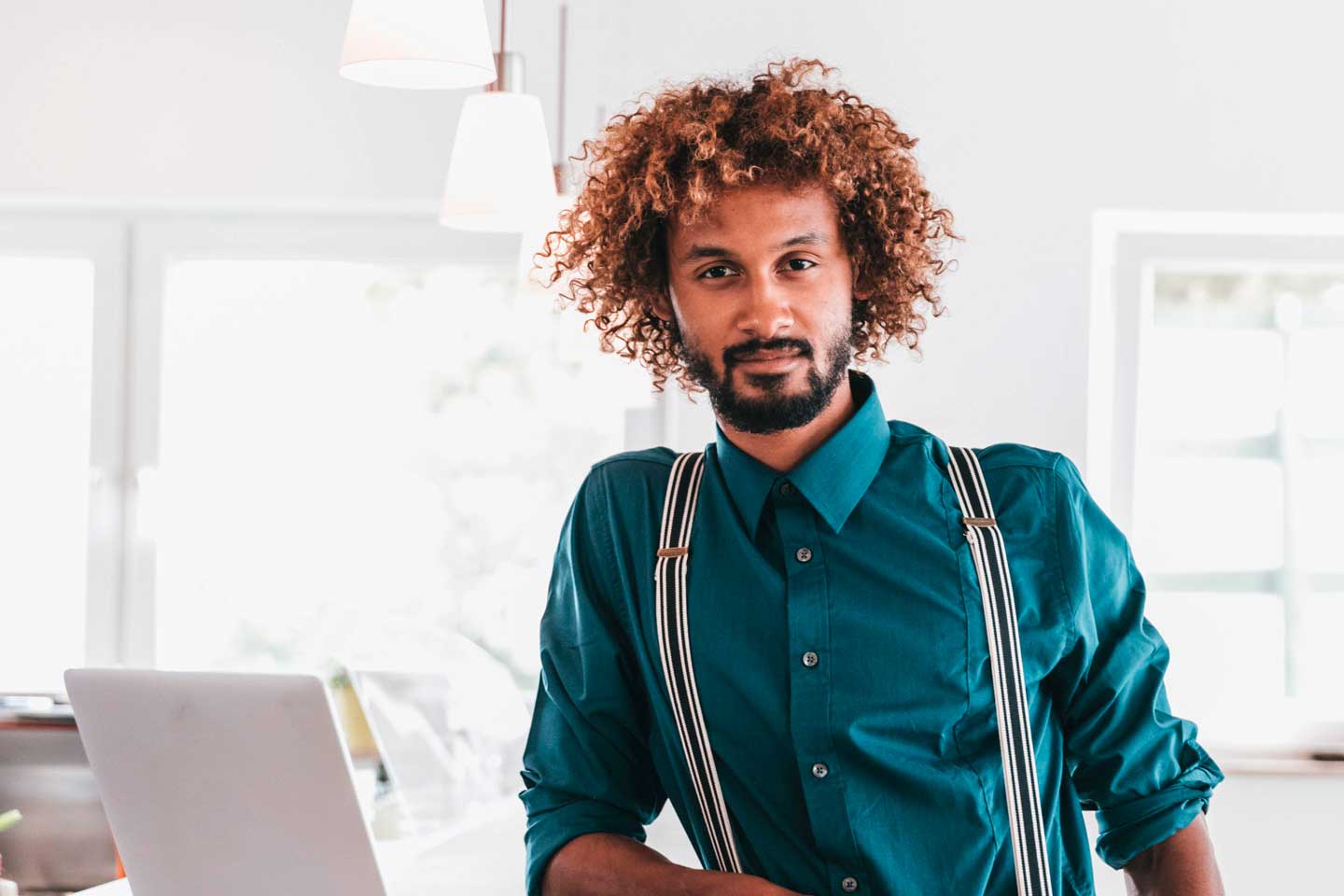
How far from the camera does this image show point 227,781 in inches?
52.9

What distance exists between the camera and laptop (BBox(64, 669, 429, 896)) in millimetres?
1324

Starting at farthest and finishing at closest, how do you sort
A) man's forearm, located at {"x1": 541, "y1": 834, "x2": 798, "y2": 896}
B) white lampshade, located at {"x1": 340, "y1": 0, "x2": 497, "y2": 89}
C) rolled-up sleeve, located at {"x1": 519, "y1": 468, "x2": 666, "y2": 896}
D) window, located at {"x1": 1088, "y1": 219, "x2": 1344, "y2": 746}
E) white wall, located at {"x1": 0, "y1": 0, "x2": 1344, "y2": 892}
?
1. window, located at {"x1": 1088, "y1": 219, "x2": 1344, "y2": 746}
2. white wall, located at {"x1": 0, "y1": 0, "x2": 1344, "y2": 892}
3. white lampshade, located at {"x1": 340, "y1": 0, "x2": 497, "y2": 89}
4. rolled-up sleeve, located at {"x1": 519, "y1": 468, "x2": 666, "y2": 896}
5. man's forearm, located at {"x1": 541, "y1": 834, "x2": 798, "y2": 896}

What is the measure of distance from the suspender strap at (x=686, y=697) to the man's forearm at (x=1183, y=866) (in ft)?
1.05

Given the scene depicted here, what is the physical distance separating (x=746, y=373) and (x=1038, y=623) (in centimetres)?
28

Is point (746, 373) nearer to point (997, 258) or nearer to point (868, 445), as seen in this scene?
point (868, 445)

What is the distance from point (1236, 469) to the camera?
2879mm

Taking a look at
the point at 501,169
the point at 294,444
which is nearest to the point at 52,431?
the point at 294,444

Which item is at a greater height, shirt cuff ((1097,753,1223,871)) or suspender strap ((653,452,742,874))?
suspender strap ((653,452,742,874))

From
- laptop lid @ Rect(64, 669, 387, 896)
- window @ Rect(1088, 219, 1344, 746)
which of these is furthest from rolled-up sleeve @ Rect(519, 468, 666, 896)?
window @ Rect(1088, 219, 1344, 746)

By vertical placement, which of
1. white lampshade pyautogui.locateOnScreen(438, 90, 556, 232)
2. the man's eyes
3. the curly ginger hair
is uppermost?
white lampshade pyautogui.locateOnScreen(438, 90, 556, 232)

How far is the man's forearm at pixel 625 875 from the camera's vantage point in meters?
1.02

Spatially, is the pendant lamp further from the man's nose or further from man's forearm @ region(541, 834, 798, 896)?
man's forearm @ region(541, 834, 798, 896)

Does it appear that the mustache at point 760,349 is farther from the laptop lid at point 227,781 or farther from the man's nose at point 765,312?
the laptop lid at point 227,781

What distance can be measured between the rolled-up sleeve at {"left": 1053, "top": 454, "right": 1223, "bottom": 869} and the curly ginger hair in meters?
0.22
